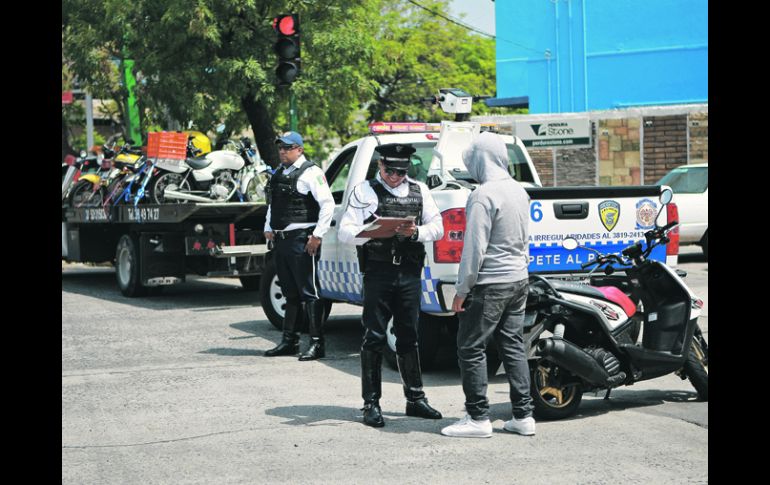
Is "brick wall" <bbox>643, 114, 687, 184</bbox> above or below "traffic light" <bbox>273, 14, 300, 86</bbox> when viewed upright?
below

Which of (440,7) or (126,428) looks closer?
(126,428)

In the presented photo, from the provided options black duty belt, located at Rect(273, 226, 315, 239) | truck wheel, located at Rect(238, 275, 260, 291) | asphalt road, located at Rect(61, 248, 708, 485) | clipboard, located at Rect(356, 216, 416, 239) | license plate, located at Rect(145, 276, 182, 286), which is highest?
clipboard, located at Rect(356, 216, 416, 239)

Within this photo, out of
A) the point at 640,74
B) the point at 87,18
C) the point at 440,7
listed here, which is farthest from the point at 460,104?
the point at 440,7

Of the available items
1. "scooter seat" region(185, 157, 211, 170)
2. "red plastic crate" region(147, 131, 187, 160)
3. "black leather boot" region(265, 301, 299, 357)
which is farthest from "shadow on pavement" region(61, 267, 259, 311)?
"black leather boot" region(265, 301, 299, 357)

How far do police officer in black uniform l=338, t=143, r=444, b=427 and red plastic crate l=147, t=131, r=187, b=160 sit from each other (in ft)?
25.2

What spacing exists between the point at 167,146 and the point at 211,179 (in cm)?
72

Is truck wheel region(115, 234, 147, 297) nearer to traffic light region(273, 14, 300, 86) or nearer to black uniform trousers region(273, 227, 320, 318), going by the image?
traffic light region(273, 14, 300, 86)

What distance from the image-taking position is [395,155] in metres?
7.25

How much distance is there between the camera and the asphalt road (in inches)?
233

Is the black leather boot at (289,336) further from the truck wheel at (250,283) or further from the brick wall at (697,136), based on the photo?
the brick wall at (697,136)

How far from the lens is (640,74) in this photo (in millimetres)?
35281

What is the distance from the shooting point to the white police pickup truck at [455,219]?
27.2ft
